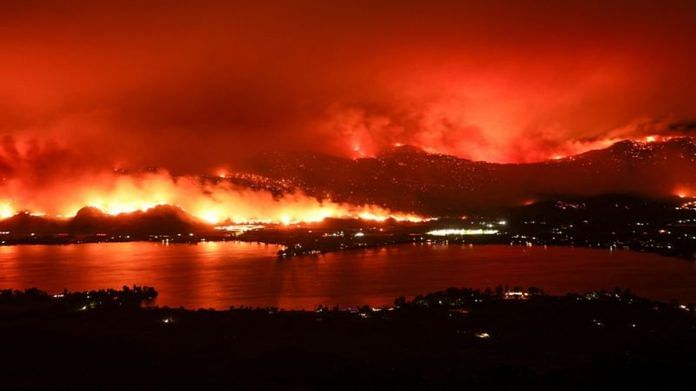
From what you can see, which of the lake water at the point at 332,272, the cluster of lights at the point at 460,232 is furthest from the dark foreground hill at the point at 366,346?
the cluster of lights at the point at 460,232

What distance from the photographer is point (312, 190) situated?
315ft

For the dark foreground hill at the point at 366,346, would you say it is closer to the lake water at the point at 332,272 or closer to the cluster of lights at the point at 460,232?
the lake water at the point at 332,272

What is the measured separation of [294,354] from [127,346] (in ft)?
13.5

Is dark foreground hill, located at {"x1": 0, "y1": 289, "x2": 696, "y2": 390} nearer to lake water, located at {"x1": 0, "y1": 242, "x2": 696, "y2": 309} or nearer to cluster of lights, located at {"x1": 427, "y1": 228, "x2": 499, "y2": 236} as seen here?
lake water, located at {"x1": 0, "y1": 242, "x2": 696, "y2": 309}

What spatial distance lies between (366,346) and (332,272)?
76.4ft

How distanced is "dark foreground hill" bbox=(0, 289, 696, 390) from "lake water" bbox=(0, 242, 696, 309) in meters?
6.12

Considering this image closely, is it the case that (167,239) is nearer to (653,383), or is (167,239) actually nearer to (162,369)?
(162,369)

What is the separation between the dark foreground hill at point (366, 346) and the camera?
12445 millimetres

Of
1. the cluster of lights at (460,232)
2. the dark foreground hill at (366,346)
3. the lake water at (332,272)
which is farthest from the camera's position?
the cluster of lights at (460,232)

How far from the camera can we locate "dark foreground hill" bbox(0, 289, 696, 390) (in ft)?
40.8

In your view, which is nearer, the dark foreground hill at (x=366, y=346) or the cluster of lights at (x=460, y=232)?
the dark foreground hill at (x=366, y=346)

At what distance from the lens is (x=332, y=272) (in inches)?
1561

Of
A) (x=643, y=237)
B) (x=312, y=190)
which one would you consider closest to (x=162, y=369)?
(x=643, y=237)

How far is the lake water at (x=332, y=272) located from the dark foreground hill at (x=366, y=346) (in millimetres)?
6118
